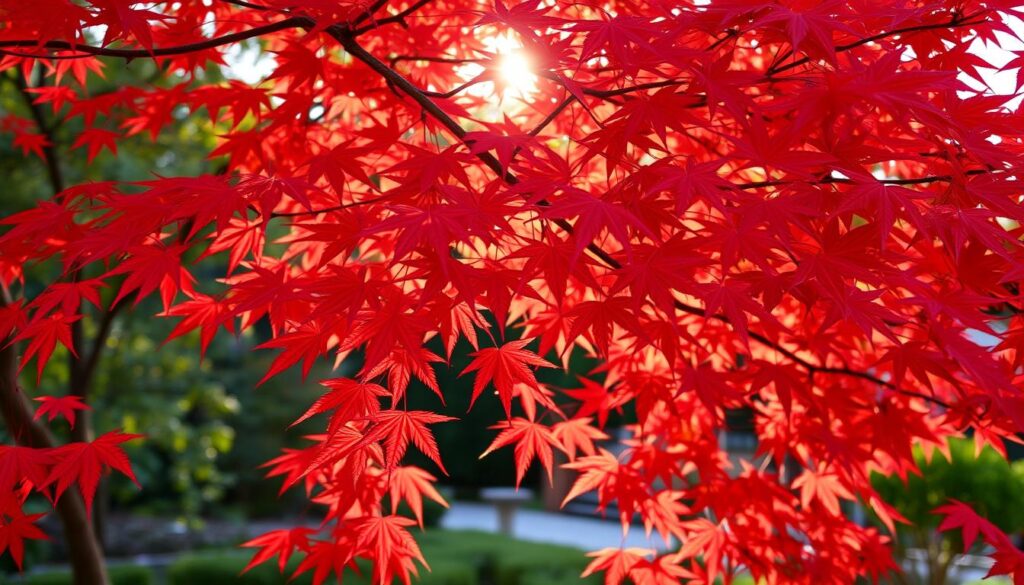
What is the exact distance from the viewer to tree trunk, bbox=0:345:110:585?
2305 mm

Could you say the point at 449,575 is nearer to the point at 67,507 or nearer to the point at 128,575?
the point at 128,575

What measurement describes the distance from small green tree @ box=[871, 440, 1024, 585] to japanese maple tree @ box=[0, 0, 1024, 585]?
5473 mm

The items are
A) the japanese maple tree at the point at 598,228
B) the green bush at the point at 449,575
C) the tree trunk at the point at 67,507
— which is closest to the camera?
the japanese maple tree at the point at 598,228

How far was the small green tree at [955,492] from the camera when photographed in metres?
7.29

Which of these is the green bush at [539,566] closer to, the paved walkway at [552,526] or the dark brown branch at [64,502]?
the paved walkway at [552,526]

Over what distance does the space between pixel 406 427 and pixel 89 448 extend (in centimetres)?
57

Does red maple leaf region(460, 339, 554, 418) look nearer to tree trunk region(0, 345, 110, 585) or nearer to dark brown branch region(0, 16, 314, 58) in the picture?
dark brown branch region(0, 16, 314, 58)

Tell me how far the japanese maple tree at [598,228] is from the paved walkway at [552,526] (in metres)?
9.79

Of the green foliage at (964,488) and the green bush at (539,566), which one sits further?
the green foliage at (964,488)

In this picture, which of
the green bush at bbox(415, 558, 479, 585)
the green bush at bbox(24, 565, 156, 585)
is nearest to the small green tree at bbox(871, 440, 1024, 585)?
the green bush at bbox(415, 558, 479, 585)

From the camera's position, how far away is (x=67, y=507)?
249cm

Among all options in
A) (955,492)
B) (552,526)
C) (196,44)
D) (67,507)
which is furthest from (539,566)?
(552,526)

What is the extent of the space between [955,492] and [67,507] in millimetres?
7056

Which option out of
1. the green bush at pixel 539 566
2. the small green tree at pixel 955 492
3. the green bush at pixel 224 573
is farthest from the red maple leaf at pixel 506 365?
the small green tree at pixel 955 492
